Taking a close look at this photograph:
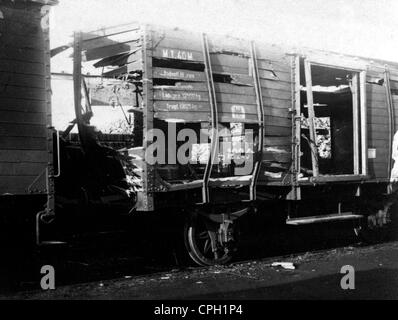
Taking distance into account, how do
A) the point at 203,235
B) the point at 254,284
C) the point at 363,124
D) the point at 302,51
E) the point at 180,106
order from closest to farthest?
the point at 254,284 < the point at 180,106 < the point at 203,235 < the point at 302,51 < the point at 363,124

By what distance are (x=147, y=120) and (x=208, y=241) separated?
2.36 metres

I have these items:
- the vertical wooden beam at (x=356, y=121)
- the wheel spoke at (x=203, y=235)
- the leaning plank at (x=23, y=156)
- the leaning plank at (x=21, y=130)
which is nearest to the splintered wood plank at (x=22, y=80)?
the leaning plank at (x=21, y=130)

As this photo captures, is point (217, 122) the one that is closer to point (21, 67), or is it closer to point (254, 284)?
point (254, 284)

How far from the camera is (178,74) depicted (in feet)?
24.3

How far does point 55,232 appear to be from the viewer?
7.13 m

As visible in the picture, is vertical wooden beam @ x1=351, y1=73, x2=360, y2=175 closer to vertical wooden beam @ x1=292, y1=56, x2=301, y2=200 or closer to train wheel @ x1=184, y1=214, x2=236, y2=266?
vertical wooden beam @ x1=292, y1=56, x2=301, y2=200

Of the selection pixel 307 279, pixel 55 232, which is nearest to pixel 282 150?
pixel 307 279

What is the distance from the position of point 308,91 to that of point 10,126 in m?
5.29

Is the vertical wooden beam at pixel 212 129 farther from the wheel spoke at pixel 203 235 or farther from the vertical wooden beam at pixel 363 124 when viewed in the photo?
the vertical wooden beam at pixel 363 124

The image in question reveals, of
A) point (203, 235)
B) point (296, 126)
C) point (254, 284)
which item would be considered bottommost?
point (254, 284)

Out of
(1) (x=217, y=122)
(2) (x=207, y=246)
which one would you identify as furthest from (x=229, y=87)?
(2) (x=207, y=246)

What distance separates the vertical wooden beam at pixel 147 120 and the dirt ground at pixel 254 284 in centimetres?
110

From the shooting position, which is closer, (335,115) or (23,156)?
(23,156)

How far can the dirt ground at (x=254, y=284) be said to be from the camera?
6.00 m
